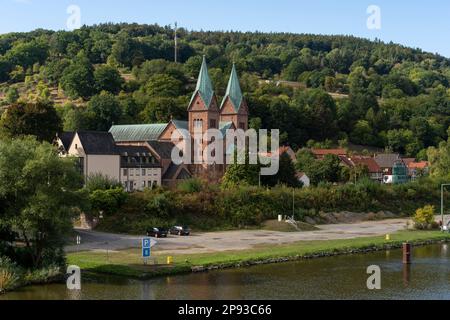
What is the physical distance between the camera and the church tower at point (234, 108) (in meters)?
104

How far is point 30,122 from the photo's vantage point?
79125 mm

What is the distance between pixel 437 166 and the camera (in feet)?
362

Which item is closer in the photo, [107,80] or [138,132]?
[138,132]

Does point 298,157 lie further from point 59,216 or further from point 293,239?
point 59,216

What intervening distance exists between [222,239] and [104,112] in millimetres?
74077

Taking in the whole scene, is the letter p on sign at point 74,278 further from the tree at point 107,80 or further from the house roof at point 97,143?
the tree at point 107,80

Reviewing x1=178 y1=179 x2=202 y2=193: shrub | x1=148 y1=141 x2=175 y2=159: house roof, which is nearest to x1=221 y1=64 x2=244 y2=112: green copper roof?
x1=148 y1=141 x2=175 y2=159: house roof

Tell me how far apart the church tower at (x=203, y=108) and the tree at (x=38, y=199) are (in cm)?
5759

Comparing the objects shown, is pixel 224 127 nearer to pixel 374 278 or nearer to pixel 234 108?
pixel 234 108

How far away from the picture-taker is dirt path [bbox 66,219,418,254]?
5231 centimetres

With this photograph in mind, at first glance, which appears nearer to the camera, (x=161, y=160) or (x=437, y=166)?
(x=161, y=160)

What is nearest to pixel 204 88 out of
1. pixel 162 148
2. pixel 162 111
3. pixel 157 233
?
pixel 162 148
